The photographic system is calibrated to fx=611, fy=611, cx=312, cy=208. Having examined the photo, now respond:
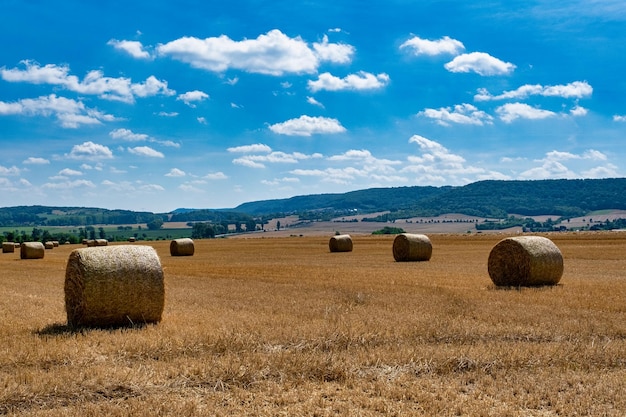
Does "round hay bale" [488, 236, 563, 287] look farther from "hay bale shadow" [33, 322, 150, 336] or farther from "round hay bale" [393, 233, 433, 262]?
"hay bale shadow" [33, 322, 150, 336]

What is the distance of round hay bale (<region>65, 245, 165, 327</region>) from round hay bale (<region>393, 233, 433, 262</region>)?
22.6 meters

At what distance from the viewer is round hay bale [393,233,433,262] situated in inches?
1334

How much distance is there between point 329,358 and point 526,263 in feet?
41.6

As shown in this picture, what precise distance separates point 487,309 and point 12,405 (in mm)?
10091

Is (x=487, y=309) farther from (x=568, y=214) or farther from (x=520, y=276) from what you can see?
(x=568, y=214)

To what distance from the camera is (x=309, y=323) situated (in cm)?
1222

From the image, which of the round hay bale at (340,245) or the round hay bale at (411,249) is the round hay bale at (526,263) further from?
the round hay bale at (340,245)

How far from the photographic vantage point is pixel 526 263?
2000 cm

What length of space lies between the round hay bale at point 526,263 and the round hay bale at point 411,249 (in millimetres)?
12653

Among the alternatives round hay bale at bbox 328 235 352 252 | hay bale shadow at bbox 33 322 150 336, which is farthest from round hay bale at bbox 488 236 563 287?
round hay bale at bbox 328 235 352 252

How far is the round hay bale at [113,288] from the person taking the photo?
12.2m

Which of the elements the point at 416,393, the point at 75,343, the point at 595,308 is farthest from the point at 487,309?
the point at 75,343

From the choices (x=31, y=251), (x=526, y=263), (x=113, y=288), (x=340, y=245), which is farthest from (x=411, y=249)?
(x=31, y=251)

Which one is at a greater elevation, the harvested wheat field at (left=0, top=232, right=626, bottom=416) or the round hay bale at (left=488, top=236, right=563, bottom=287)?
the round hay bale at (left=488, top=236, right=563, bottom=287)
